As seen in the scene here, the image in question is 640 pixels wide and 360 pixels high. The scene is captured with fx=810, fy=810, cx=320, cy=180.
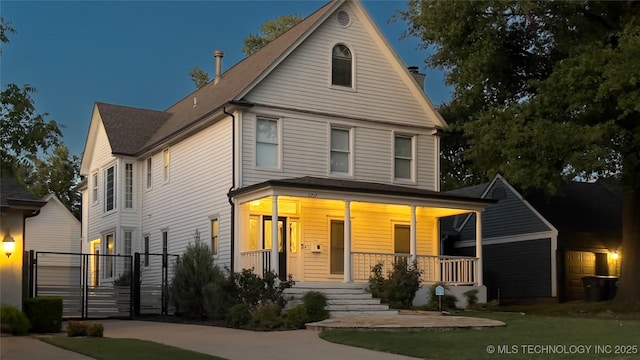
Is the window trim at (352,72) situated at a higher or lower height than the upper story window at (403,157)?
higher

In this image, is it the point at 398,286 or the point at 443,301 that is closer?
the point at 398,286

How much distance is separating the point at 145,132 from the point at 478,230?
→ 535 inches

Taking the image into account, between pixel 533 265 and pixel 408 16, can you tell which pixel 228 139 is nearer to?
pixel 408 16

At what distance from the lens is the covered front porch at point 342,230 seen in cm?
2184

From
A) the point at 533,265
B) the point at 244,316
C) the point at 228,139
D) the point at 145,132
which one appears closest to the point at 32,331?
the point at 244,316

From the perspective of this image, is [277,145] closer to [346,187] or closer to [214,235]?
[346,187]

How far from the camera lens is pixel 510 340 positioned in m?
14.0

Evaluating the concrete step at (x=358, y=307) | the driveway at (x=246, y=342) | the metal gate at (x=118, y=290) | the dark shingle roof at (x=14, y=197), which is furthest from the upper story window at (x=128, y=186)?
the dark shingle roof at (x=14, y=197)

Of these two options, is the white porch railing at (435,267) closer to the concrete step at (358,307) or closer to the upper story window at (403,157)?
the concrete step at (358,307)

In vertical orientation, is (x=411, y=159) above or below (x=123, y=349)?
above

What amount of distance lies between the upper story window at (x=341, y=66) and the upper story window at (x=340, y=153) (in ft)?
5.03

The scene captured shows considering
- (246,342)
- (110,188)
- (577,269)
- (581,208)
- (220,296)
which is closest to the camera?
(246,342)

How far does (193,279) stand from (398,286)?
5597 mm

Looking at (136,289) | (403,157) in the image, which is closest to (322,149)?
(403,157)
